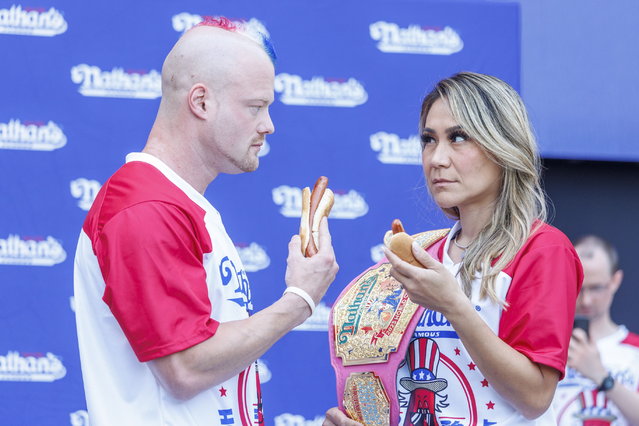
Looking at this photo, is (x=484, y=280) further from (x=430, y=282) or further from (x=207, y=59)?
(x=207, y=59)

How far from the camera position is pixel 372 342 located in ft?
8.86

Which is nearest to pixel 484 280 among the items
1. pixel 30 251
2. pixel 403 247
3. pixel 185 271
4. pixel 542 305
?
pixel 542 305

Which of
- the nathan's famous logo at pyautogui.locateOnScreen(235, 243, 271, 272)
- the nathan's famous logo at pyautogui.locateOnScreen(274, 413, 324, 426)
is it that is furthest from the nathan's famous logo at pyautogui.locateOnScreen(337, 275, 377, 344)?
the nathan's famous logo at pyautogui.locateOnScreen(274, 413, 324, 426)

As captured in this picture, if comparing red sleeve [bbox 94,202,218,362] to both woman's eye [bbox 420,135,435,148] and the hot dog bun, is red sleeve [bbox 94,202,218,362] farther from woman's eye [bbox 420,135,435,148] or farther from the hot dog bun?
woman's eye [bbox 420,135,435,148]

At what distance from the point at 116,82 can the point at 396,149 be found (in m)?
1.43

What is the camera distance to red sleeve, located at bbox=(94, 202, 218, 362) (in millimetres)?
2154

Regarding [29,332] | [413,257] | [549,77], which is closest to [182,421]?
[413,257]

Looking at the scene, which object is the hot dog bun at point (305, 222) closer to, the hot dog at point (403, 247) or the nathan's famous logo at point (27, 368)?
the hot dog at point (403, 247)

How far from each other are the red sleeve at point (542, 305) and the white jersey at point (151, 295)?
28.0 inches

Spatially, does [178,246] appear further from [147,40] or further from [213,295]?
[147,40]

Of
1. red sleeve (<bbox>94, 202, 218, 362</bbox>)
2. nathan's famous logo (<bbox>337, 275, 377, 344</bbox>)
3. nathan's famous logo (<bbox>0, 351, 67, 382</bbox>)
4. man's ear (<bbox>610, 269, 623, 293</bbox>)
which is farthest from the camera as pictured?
man's ear (<bbox>610, 269, 623, 293</bbox>)

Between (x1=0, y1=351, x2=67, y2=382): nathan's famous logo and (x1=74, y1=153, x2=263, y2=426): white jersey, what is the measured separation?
212 cm

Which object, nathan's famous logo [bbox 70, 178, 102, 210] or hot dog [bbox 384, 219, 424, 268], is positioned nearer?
hot dog [bbox 384, 219, 424, 268]

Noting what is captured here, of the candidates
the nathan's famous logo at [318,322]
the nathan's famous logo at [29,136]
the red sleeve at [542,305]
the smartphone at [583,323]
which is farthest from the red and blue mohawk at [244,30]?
the smartphone at [583,323]
